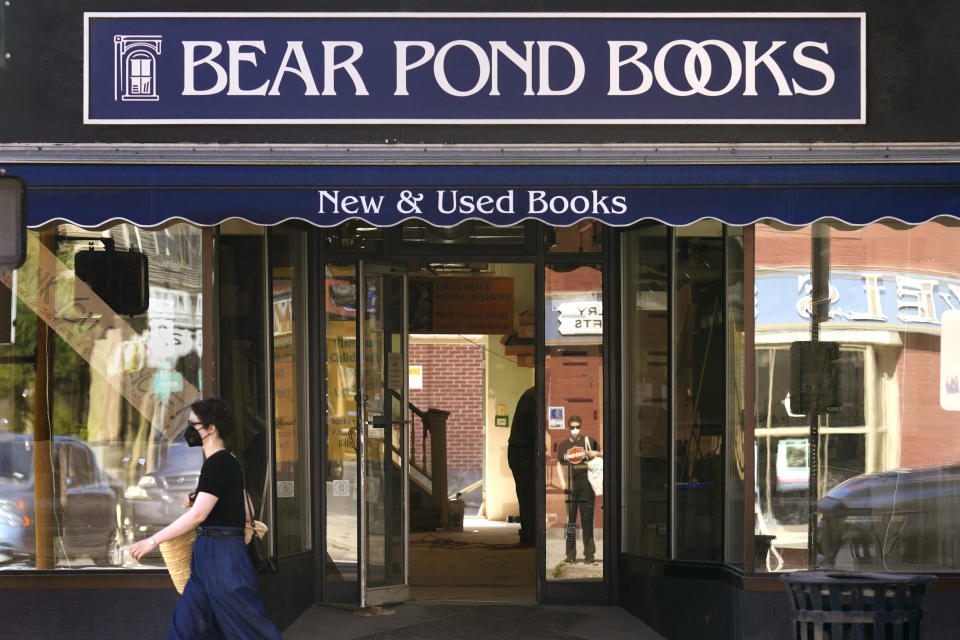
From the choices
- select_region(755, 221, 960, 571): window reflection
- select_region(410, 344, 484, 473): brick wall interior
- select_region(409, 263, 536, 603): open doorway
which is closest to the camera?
select_region(755, 221, 960, 571): window reflection

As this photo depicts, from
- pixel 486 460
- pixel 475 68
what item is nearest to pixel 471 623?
pixel 475 68

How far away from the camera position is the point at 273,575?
885 centimetres

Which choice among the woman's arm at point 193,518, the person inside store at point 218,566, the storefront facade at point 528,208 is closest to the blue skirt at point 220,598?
the person inside store at point 218,566

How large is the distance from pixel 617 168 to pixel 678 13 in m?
1.17

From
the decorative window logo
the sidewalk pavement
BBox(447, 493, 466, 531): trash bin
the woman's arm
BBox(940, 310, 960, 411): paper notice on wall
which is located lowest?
BBox(447, 493, 466, 531): trash bin

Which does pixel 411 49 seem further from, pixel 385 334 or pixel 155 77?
pixel 385 334

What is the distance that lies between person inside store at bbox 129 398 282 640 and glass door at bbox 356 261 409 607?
298 cm

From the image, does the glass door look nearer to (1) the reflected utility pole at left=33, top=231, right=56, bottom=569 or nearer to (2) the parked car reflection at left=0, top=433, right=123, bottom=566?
(2) the parked car reflection at left=0, top=433, right=123, bottom=566

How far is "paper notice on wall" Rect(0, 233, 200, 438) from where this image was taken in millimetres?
8359

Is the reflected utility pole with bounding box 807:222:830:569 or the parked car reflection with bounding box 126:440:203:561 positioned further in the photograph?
the parked car reflection with bounding box 126:440:203:561

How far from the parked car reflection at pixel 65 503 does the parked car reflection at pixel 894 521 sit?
15.2 feet

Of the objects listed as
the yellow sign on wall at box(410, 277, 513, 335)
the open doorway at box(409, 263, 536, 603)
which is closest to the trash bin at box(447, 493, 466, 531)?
the open doorway at box(409, 263, 536, 603)

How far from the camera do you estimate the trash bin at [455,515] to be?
15648mm

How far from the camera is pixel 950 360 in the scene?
8266 millimetres
